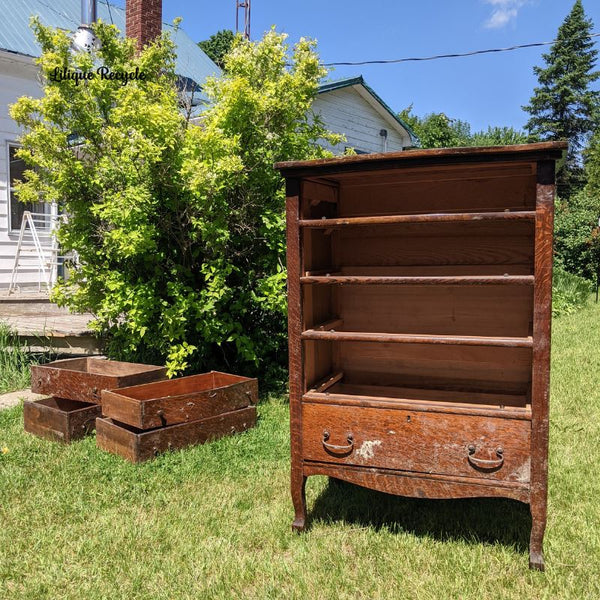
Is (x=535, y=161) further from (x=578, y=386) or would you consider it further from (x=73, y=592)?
(x=578, y=386)

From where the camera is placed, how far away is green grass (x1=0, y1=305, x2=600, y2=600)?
2.58m

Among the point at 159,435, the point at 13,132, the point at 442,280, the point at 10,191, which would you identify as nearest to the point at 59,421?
the point at 159,435

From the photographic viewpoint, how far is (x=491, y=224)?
3.38 meters

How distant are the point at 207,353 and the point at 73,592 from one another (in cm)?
345

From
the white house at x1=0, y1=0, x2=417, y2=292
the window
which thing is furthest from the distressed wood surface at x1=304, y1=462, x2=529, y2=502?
the window

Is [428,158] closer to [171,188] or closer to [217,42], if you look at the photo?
[171,188]

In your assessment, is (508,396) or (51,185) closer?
(508,396)

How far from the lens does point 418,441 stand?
2740 millimetres

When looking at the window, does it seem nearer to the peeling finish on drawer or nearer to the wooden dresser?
the wooden dresser

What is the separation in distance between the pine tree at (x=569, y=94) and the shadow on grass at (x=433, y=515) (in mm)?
43151

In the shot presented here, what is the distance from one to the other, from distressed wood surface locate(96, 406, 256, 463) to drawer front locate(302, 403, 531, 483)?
1494mm

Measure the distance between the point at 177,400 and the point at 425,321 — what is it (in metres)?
1.82

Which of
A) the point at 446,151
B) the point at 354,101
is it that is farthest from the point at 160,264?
the point at 354,101

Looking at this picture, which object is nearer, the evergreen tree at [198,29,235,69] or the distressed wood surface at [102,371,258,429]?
the distressed wood surface at [102,371,258,429]
